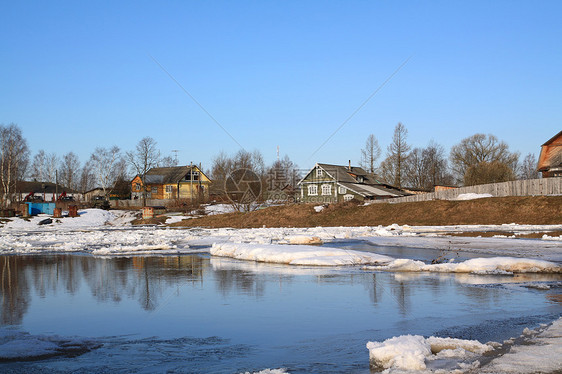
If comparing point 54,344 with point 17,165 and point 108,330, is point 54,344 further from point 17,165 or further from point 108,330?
point 17,165

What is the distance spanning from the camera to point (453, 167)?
99.2 m

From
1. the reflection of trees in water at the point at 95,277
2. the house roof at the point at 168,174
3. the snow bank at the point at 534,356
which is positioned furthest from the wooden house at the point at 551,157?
the house roof at the point at 168,174

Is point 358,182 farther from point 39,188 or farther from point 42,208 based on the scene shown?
point 39,188

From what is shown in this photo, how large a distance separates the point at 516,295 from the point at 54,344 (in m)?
8.55

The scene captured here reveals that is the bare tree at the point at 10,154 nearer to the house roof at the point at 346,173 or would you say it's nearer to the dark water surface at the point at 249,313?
the house roof at the point at 346,173

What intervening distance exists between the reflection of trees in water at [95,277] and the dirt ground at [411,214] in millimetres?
25520

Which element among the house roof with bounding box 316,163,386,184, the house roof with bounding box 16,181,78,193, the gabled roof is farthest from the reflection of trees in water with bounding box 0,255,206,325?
the house roof with bounding box 16,181,78,193

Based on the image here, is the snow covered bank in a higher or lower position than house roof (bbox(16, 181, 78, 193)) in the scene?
lower

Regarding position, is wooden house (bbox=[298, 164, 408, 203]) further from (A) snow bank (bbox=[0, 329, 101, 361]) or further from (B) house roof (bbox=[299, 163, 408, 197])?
(A) snow bank (bbox=[0, 329, 101, 361])

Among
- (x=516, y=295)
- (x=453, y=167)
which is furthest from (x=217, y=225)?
(x=453, y=167)

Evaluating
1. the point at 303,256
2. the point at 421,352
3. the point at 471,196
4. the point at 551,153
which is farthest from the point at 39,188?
the point at 421,352

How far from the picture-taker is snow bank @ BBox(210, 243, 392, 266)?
630 inches

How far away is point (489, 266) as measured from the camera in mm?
14055

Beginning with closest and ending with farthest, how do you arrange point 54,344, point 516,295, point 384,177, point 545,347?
point 545,347
point 54,344
point 516,295
point 384,177
